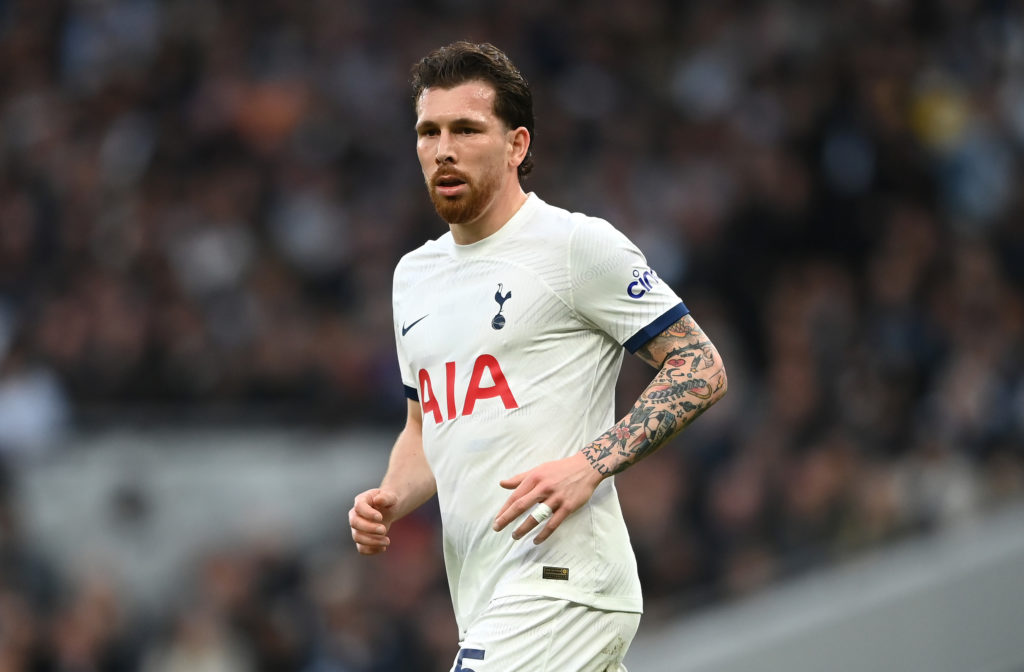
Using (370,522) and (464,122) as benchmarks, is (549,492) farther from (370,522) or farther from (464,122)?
(464,122)

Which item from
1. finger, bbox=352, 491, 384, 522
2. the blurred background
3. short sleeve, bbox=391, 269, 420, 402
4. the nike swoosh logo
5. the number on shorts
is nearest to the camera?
the number on shorts

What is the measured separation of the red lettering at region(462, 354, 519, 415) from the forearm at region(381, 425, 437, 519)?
18.8 inches

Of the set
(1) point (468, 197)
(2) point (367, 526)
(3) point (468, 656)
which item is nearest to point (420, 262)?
(1) point (468, 197)

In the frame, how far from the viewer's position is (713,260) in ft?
40.4

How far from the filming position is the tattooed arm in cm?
405

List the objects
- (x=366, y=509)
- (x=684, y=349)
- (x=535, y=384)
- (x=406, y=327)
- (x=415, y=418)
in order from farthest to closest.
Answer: (x=415, y=418)
(x=406, y=327)
(x=366, y=509)
(x=535, y=384)
(x=684, y=349)

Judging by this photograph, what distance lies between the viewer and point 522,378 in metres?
4.45

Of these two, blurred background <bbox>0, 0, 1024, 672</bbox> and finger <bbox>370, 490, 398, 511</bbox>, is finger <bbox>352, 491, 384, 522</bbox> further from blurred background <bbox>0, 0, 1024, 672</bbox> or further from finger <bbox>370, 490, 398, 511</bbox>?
blurred background <bbox>0, 0, 1024, 672</bbox>

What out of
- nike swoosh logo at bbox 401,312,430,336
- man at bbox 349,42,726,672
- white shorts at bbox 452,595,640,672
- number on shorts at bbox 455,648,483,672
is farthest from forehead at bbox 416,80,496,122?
number on shorts at bbox 455,648,483,672

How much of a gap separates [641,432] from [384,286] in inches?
340

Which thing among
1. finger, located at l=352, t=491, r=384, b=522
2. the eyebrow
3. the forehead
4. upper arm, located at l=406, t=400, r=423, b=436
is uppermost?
the forehead

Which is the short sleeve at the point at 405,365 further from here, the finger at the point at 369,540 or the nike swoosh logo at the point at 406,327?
the finger at the point at 369,540

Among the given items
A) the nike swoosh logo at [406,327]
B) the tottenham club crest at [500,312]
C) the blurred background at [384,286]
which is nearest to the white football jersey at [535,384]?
the tottenham club crest at [500,312]

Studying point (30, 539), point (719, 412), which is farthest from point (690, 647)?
point (30, 539)
